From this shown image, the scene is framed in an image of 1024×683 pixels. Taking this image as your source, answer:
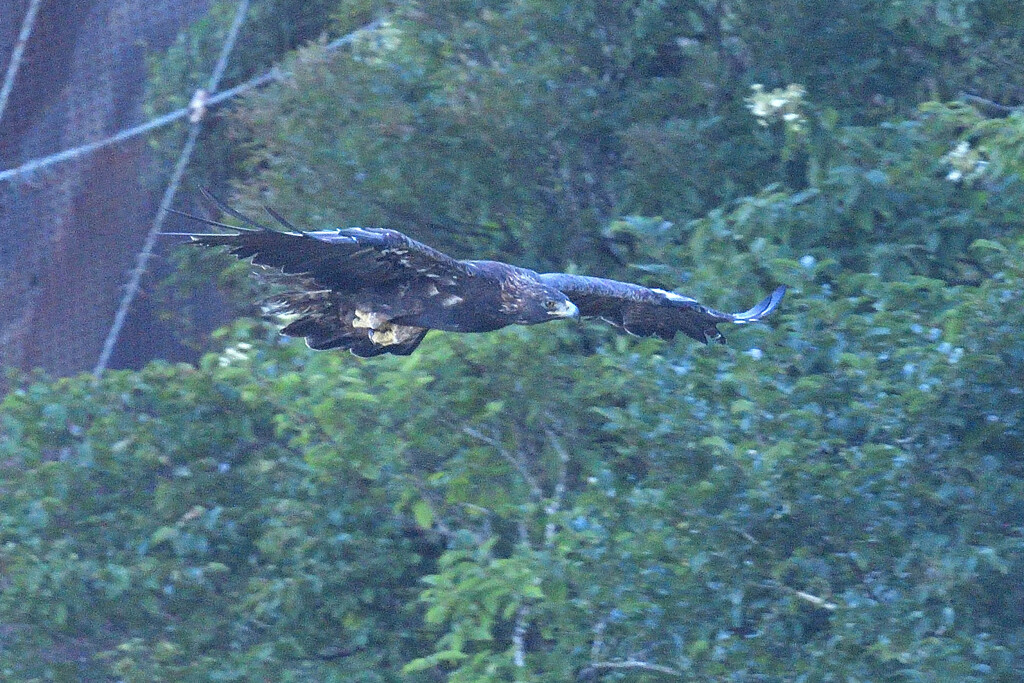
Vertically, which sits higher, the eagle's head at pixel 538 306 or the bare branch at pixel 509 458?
the eagle's head at pixel 538 306

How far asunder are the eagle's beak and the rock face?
5.46m

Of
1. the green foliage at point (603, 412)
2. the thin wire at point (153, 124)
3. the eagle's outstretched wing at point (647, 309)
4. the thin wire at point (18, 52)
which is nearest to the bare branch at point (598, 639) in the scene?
the green foliage at point (603, 412)

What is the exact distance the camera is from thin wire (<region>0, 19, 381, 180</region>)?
8.74 meters

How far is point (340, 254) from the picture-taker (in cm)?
421

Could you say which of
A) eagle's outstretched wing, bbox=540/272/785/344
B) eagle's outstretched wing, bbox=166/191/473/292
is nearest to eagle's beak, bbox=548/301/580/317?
eagle's outstretched wing, bbox=540/272/785/344

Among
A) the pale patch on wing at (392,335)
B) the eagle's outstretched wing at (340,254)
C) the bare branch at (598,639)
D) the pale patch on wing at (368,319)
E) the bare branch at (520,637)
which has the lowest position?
the bare branch at (520,637)

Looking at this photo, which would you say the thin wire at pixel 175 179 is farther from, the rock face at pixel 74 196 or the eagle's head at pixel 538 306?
the eagle's head at pixel 538 306

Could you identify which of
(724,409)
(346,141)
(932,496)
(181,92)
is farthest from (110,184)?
(932,496)

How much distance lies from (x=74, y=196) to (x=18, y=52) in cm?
98

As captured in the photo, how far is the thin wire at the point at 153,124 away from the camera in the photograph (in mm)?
8742

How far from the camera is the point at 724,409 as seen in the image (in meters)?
5.87

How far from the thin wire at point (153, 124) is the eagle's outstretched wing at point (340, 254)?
424cm

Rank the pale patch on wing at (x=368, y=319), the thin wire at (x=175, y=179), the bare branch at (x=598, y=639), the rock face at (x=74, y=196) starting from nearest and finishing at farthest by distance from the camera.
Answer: the pale patch on wing at (x=368, y=319)
the bare branch at (x=598, y=639)
the thin wire at (x=175, y=179)
the rock face at (x=74, y=196)

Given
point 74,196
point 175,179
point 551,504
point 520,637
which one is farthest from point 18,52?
point 520,637
